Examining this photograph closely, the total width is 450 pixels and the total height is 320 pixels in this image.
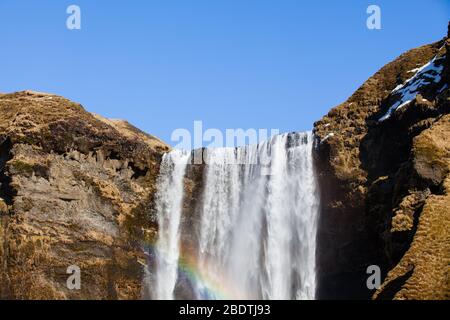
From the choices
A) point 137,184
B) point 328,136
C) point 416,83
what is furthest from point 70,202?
point 416,83

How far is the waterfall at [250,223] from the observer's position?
72375 mm

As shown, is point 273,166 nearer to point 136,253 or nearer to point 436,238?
point 136,253

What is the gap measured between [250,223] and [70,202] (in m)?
18.3

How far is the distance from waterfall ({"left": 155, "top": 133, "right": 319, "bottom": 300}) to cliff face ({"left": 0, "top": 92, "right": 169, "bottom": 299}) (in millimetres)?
3415

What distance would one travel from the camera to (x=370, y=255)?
66438 millimetres

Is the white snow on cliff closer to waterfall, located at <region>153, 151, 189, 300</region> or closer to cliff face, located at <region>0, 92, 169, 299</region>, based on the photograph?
waterfall, located at <region>153, 151, 189, 300</region>

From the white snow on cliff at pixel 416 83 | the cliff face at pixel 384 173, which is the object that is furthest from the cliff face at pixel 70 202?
the white snow on cliff at pixel 416 83

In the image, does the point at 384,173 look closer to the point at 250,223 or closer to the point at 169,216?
the point at 250,223

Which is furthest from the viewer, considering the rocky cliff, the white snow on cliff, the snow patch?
the snow patch

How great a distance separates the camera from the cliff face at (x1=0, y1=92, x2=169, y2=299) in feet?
223

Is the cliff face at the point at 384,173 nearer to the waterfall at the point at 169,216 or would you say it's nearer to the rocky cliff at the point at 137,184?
the rocky cliff at the point at 137,184

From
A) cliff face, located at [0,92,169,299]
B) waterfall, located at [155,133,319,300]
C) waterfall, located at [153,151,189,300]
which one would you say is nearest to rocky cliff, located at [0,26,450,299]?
cliff face, located at [0,92,169,299]

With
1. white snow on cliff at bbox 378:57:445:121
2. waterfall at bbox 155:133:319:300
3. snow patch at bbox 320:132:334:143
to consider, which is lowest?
waterfall at bbox 155:133:319:300

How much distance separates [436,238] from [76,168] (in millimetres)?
37113
